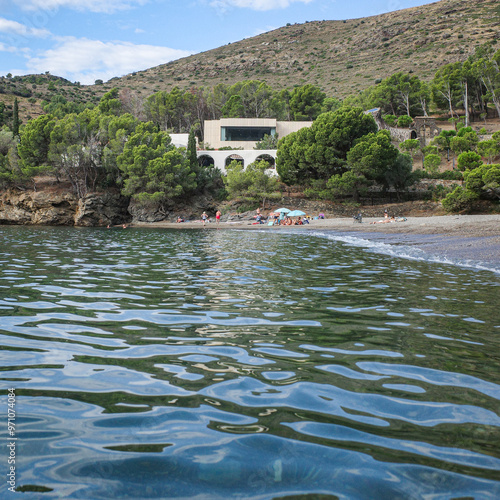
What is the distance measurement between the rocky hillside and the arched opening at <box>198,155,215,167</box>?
36123mm

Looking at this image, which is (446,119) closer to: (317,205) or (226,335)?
(317,205)

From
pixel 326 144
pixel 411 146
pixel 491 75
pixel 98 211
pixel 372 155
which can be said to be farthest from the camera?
pixel 491 75

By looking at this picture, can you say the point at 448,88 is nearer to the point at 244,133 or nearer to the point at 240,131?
the point at 244,133

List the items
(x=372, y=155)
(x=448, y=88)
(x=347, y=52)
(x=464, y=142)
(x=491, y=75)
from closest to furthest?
(x=372, y=155) → (x=464, y=142) → (x=491, y=75) → (x=448, y=88) → (x=347, y=52)

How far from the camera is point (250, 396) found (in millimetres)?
3381

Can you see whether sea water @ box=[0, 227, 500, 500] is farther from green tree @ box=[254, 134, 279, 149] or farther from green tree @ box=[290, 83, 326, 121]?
green tree @ box=[290, 83, 326, 121]

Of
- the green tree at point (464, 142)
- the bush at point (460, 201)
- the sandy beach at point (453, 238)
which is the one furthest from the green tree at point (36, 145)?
the green tree at point (464, 142)

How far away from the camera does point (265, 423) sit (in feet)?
9.60

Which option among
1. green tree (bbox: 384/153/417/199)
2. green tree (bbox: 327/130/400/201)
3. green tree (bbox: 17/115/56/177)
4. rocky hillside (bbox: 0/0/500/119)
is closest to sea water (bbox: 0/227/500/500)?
green tree (bbox: 327/130/400/201)

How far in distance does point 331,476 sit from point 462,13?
149253 mm

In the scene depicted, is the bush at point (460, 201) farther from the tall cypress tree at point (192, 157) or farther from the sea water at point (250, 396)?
the sea water at point (250, 396)

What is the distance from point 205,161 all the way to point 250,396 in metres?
57.6

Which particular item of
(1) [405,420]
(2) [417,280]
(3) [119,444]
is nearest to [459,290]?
(2) [417,280]

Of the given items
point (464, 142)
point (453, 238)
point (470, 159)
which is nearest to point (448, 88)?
point (464, 142)
